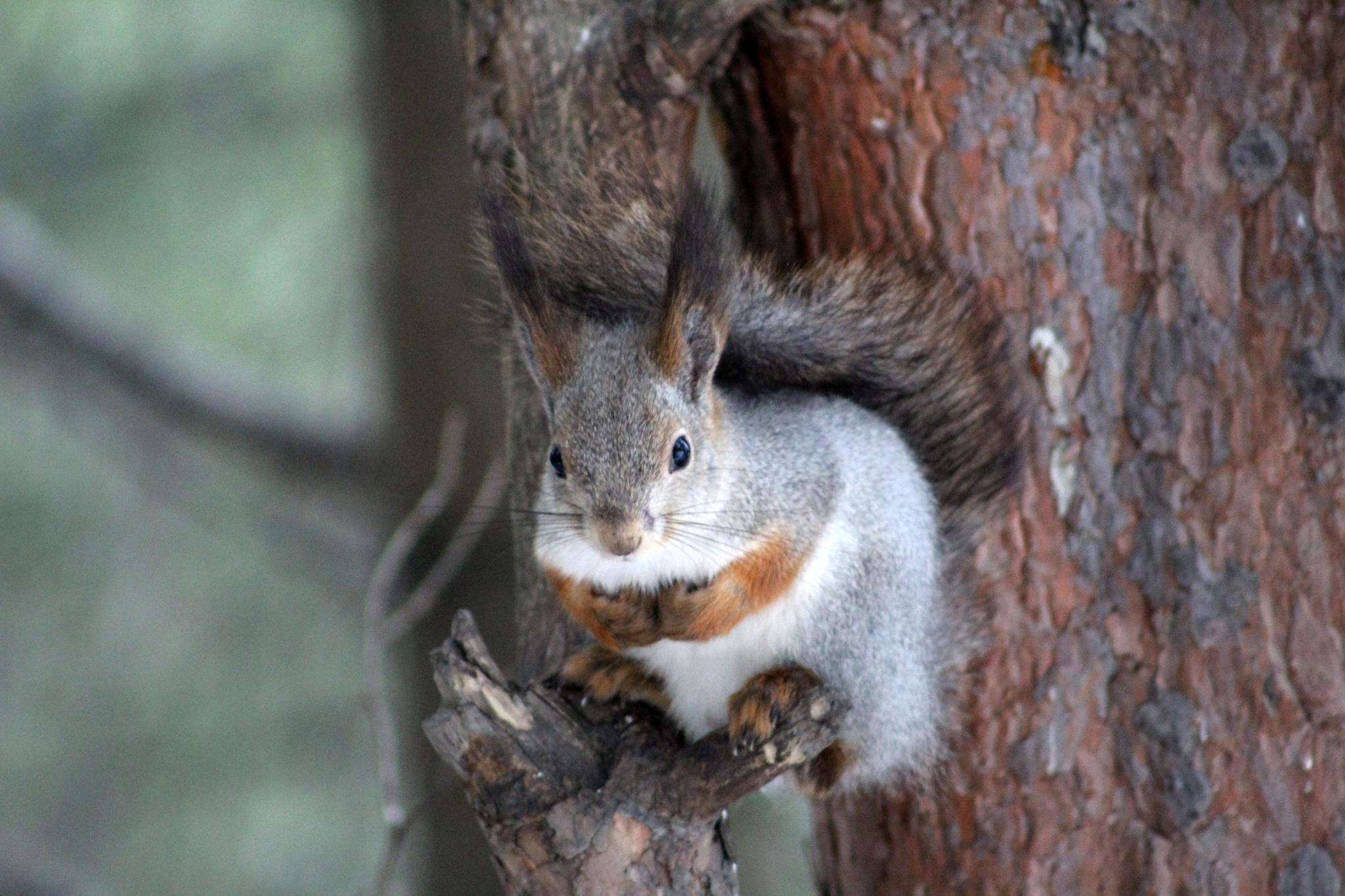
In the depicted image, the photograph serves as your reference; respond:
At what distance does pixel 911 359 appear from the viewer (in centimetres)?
180

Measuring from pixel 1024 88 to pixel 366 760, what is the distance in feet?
9.31

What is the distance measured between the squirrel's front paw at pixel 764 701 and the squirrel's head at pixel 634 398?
189 millimetres

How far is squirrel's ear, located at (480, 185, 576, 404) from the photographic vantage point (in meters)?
1.50

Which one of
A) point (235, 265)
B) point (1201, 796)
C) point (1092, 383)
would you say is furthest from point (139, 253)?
point (1201, 796)

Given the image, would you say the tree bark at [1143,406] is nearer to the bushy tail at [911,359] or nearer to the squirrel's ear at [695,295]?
the bushy tail at [911,359]

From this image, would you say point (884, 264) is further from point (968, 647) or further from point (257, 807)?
point (257, 807)

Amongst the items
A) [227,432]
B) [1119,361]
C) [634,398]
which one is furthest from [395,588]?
[1119,361]

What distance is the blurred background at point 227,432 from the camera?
2.88 m

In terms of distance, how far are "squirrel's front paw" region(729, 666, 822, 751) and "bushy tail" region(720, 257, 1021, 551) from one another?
38 cm

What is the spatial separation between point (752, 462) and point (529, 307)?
0.32m

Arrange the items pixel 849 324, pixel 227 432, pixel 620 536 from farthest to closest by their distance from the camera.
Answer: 1. pixel 227 432
2. pixel 849 324
3. pixel 620 536

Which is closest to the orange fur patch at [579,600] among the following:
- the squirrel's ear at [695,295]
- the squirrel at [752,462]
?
the squirrel at [752,462]

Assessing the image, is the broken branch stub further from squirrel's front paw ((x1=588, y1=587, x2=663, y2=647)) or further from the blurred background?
the blurred background

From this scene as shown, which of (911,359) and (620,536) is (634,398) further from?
(911,359)
